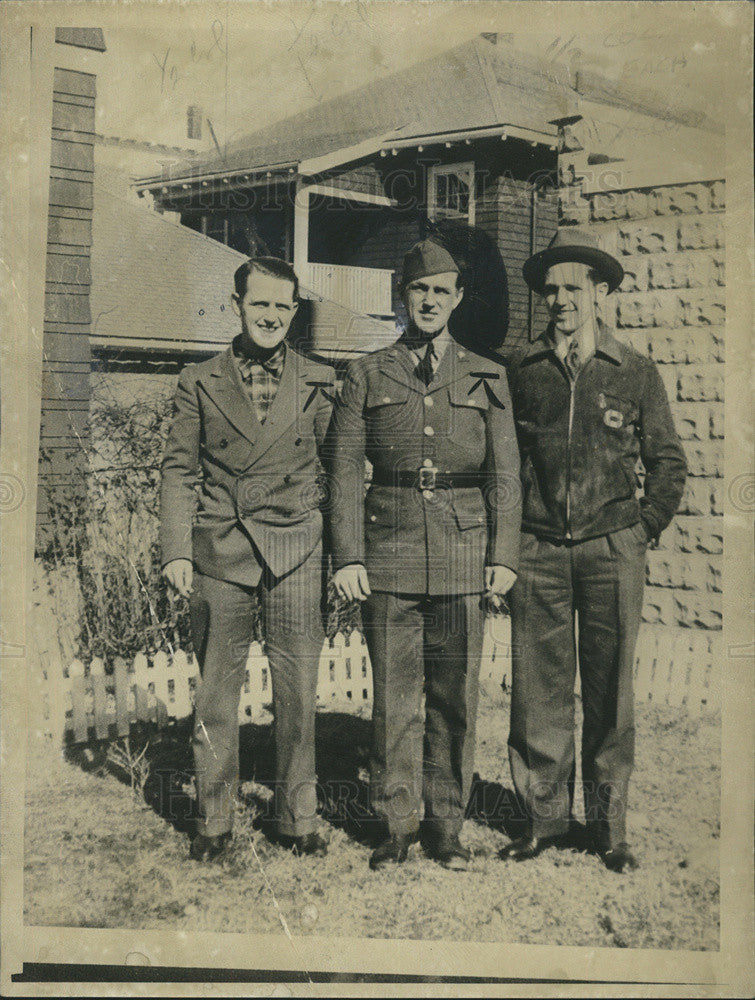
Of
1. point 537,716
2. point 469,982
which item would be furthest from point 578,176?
point 469,982

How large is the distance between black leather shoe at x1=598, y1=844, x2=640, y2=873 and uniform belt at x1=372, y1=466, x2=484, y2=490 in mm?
1671

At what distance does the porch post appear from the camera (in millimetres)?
3779

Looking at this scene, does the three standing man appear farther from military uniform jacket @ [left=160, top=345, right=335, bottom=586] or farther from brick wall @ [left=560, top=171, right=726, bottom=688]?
brick wall @ [left=560, top=171, right=726, bottom=688]

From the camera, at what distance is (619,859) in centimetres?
372

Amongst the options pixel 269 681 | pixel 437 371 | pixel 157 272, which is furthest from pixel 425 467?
pixel 157 272

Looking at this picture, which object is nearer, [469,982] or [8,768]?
[469,982]

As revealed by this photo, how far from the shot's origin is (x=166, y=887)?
381 centimetres

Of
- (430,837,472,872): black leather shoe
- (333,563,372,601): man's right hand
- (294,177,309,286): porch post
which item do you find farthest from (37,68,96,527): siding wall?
(430,837,472,872): black leather shoe

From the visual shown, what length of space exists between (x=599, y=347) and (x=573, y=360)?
121mm

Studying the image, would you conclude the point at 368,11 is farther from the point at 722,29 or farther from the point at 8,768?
the point at 8,768

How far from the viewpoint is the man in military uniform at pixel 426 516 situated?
11.8 ft

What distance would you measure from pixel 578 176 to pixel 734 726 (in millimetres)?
2490

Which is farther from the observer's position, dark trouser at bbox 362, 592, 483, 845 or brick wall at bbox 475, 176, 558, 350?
brick wall at bbox 475, 176, 558, 350

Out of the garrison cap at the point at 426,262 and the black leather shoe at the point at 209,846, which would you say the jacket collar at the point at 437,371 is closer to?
the garrison cap at the point at 426,262
